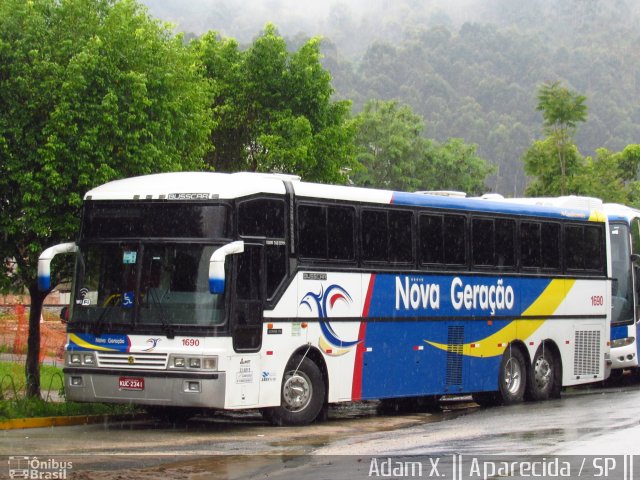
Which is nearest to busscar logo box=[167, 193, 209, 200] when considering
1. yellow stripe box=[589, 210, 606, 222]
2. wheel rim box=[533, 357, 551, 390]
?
wheel rim box=[533, 357, 551, 390]

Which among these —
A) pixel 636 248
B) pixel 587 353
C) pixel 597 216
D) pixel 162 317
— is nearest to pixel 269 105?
pixel 636 248

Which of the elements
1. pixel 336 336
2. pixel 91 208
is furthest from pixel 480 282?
pixel 91 208

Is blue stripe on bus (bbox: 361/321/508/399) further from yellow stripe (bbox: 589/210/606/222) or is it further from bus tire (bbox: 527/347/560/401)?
yellow stripe (bbox: 589/210/606/222)

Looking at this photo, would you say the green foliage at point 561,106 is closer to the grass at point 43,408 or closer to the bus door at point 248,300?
the grass at point 43,408

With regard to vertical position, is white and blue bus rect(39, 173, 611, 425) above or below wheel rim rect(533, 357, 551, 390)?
above

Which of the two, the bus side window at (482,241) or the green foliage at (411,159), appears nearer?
the bus side window at (482,241)

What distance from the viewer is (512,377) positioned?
22.4m

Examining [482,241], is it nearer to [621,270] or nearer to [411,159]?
[621,270]

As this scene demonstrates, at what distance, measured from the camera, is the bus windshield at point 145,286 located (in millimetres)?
16094

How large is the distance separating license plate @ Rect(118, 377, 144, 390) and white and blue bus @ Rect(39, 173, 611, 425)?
13 mm

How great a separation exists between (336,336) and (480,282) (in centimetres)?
399

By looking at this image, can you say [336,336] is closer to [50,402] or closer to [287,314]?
[287,314]

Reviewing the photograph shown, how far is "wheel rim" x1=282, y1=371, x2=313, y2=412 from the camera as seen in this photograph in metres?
17.2

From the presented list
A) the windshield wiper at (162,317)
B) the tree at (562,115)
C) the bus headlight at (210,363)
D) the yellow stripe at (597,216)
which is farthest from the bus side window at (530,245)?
the tree at (562,115)
